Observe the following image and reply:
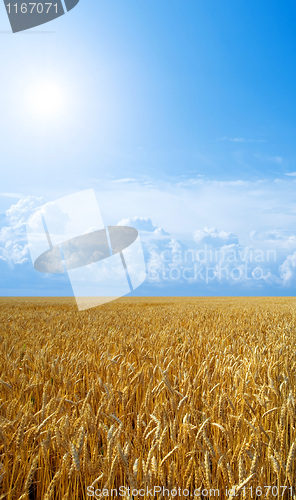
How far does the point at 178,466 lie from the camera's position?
196 centimetres

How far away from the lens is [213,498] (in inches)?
67.6

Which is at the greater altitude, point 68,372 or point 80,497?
point 68,372

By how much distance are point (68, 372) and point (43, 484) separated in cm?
144

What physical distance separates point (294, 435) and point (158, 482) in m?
1.12

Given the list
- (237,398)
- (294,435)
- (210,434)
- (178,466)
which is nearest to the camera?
(178,466)

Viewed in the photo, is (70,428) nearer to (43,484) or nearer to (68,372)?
(43,484)

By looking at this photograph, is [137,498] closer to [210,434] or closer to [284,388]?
[210,434]

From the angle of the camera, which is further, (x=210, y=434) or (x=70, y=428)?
(x=210, y=434)

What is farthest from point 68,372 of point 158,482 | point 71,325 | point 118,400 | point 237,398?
point 71,325

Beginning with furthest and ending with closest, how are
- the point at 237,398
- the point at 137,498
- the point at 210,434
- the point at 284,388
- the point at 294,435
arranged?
the point at 284,388 → the point at 237,398 → the point at 210,434 → the point at 294,435 → the point at 137,498

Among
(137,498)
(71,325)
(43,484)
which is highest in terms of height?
(137,498)

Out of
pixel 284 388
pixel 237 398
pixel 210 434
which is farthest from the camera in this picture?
pixel 284 388

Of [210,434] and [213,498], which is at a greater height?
[213,498]

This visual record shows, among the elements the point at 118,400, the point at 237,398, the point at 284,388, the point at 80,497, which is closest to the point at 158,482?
the point at 80,497
